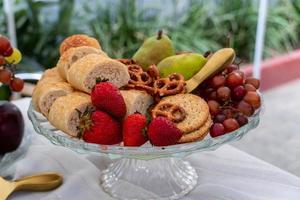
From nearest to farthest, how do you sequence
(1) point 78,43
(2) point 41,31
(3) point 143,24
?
(1) point 78,43 < (2) point 41,31 < (3) point 143,24

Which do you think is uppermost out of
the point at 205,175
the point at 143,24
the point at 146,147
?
the point at 146,147

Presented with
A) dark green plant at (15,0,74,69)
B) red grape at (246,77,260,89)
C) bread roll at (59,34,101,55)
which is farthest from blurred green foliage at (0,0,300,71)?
red grape at (246,77,260,89)

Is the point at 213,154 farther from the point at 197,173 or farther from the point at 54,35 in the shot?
the point at 54,35

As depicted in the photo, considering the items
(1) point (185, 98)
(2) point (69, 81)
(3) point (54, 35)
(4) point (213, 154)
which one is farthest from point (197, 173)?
(3) point (54, 35)

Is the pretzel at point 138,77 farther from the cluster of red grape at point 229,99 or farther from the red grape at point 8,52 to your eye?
the red grape at point 8,52

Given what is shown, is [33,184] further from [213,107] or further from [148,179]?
[213,107]

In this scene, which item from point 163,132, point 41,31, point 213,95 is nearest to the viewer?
point 163,132

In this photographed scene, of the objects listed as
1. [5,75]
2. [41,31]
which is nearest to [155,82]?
[5,75]

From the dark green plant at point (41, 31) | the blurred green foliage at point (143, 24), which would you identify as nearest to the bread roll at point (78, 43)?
the blurred green foliage at point (143, 24)
